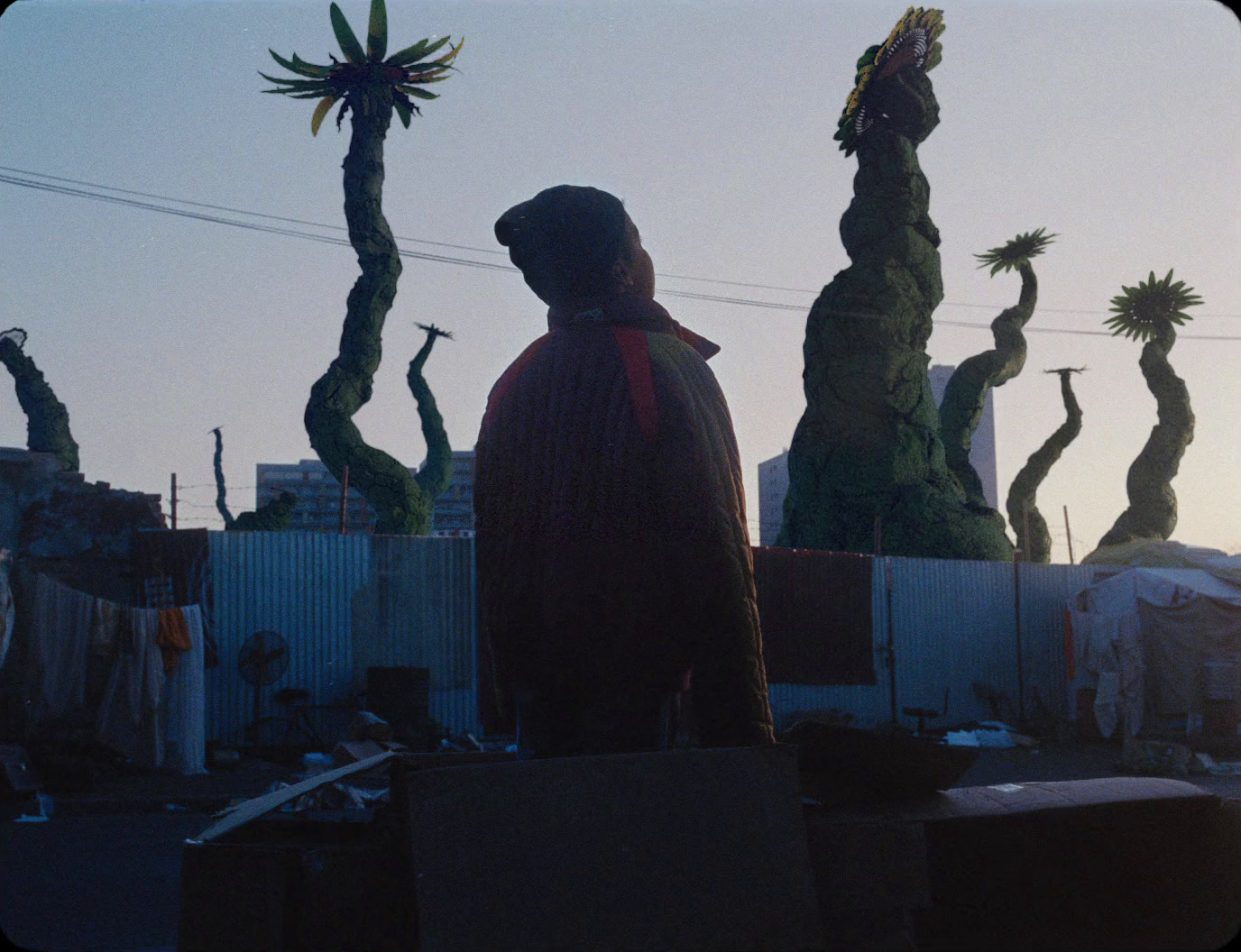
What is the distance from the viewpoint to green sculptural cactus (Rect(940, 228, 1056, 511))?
26.8 m

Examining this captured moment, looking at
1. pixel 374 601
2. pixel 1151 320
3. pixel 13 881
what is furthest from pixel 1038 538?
pixel 13 881

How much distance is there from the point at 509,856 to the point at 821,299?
73.6ft

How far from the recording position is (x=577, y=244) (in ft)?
10.9

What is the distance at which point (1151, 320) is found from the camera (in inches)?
1389

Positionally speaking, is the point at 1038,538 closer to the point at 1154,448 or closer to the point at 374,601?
the point at 1154,448

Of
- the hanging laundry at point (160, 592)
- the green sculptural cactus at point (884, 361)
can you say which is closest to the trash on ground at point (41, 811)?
the hanging laundry at point (160, 592)

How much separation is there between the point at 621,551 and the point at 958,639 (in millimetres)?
13969

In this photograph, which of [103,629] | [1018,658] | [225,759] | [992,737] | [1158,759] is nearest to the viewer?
[103,629]

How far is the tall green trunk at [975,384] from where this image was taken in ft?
88.0

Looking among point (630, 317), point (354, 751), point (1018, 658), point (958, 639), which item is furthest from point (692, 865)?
point (1018, 658)

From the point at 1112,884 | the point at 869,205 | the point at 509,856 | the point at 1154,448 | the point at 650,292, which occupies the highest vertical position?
the point at 869,205

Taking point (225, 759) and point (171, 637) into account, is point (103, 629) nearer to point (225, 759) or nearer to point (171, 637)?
point (171, 637)

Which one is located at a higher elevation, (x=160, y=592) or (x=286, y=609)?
(x=160, y=592)

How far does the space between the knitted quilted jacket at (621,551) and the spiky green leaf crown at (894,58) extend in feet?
75.6
